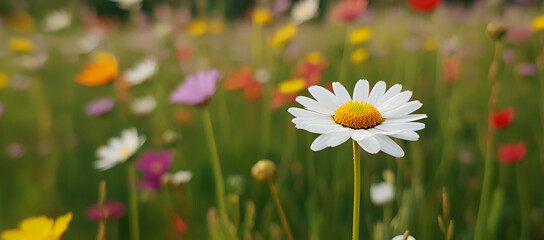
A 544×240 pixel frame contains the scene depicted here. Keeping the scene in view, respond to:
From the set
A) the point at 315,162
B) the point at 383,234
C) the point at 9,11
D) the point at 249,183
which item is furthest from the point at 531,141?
the point at 9,11

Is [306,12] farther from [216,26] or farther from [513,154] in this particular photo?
[513,154]

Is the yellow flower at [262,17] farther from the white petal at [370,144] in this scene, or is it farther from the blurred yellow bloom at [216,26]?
the white petal at [370,144]

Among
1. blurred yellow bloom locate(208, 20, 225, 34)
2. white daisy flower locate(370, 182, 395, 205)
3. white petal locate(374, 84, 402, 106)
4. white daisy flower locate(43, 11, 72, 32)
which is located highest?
white daisy flower locate(43, 11, 72, 32)

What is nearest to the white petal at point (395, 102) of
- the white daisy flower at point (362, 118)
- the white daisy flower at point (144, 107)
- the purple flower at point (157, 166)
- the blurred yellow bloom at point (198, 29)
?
the white daisy flower at point (362, 118)

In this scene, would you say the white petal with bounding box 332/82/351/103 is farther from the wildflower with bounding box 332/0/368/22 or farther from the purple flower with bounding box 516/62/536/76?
the purple flower with bounding box 516/62/536/76

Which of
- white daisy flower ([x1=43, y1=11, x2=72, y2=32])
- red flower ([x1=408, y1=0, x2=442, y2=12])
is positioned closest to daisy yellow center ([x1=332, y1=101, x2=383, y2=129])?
red flower ([x1=408, y1=0, x2=442, y2=12])

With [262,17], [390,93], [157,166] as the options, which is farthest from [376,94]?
[262,17]
